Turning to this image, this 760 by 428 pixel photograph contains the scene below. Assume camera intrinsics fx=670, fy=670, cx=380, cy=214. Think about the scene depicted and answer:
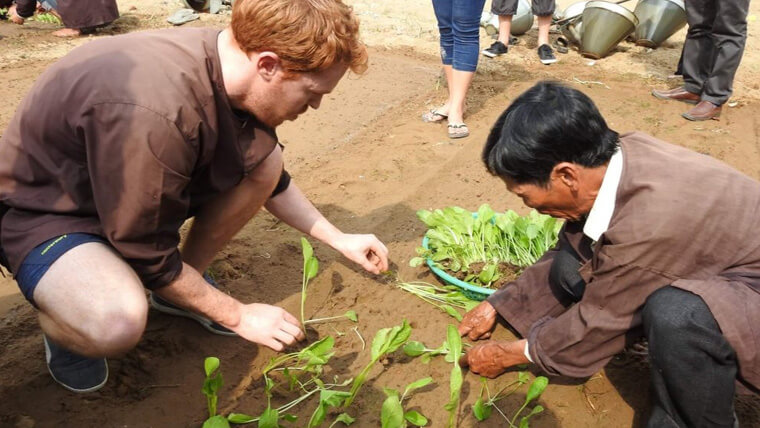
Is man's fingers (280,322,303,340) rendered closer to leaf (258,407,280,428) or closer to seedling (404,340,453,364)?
leaf (258,407,280,428)

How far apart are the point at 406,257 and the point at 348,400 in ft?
3.31

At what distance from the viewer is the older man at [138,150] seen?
1.69 m

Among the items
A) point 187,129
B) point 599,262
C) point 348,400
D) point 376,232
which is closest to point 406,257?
point 376,232

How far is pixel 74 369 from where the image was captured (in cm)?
214

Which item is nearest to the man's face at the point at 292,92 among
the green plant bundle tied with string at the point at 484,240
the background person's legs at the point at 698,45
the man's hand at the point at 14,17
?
the green plant bundle tied with string at the point at 484,240

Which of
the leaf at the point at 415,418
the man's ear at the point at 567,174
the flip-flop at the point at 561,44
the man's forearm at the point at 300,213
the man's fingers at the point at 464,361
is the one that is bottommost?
the flip-flop at the point at 561,44

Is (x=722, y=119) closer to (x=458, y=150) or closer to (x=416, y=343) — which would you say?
(x=458, y=150)

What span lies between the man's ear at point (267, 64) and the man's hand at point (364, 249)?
0.80 m

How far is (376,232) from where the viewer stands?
10.6 ft

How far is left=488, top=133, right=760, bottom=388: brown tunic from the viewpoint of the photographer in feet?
5.77

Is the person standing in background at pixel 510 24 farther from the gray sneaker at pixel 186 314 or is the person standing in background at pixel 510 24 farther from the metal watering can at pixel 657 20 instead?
the gray sneaker at pixel 186 314

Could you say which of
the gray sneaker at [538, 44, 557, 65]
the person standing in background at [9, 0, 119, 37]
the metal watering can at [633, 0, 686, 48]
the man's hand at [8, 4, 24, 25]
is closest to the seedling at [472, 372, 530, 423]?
the gray sneaker at [538, 44, 557, 65]

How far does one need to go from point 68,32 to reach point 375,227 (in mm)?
4889

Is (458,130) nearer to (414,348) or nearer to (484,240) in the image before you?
(484,240)
